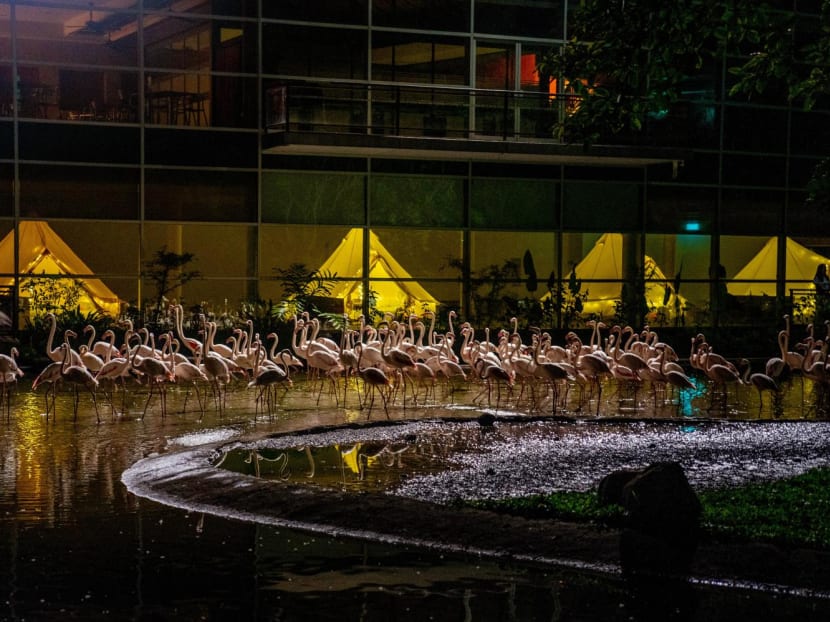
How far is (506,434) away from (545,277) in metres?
16.4

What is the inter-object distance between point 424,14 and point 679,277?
9670 mm

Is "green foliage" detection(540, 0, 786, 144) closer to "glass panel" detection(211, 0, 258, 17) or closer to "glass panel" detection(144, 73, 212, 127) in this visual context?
"glass panel" detection(144, 73, 212, 127)

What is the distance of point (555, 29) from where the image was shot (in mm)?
32594

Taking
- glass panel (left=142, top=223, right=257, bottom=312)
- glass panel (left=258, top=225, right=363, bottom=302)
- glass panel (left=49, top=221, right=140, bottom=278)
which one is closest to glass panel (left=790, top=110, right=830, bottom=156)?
glass panel (left=258, top=225, right=363, bottom=302)

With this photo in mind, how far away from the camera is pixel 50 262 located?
28.3 metres

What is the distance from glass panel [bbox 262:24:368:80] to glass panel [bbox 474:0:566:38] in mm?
3266

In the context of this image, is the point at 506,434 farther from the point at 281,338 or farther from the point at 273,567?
the point at 281,338

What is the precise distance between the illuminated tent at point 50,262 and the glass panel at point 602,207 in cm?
1189

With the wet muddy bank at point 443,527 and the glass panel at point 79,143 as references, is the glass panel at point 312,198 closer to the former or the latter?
the glass panel at point 79,143

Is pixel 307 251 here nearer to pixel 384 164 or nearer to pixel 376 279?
pixel 376 279

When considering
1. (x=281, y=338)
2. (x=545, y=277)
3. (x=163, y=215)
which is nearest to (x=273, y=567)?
(x=281, y=338)

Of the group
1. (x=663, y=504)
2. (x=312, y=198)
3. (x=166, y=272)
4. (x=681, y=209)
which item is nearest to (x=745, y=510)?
(x=663, y=504)

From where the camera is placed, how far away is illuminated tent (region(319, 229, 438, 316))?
30.7 metres

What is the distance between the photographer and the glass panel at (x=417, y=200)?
31.2 metres
